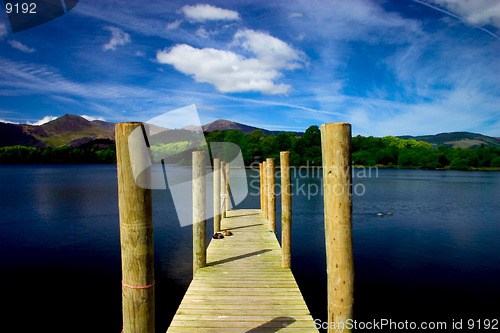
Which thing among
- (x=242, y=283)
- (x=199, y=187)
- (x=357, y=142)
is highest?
(x=357, y=142)

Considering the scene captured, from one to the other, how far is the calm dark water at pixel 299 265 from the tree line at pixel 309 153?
7624 cm

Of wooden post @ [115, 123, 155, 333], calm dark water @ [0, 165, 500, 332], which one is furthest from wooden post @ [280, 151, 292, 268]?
wooden post @ [115, 123, 155, 333]

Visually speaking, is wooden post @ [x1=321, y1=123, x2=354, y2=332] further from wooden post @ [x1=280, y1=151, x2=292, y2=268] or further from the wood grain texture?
the wood grain texture

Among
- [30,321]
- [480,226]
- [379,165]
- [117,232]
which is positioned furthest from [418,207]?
[379,165]

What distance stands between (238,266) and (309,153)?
109090mm

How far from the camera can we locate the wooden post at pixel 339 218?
379 cm

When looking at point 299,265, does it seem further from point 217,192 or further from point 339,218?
point 339,218

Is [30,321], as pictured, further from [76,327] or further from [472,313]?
[472,313]

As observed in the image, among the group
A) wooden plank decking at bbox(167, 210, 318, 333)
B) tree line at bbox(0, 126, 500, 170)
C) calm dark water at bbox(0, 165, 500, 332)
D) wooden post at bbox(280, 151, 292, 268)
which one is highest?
tree line at bbox(0, 126, 500, 170)

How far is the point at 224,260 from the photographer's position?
9.68 meters

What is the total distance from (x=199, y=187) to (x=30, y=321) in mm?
8312

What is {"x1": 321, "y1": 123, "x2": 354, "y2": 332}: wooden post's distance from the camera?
3787mm

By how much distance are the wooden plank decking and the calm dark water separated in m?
3.41

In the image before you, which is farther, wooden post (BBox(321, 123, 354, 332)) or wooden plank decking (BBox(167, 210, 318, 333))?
wooden plank decking (BBox(167, 210, 318, 333))
